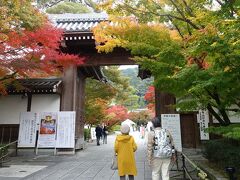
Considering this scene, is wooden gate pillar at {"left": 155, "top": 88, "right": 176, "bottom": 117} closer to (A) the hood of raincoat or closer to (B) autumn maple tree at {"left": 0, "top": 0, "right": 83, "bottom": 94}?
(B) autumn maple tree at {"left": 0, "top": 0, "right": 83, "bottom": 94}

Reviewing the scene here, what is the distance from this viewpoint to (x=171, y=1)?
7.95 metres

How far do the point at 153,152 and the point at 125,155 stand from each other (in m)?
0.66

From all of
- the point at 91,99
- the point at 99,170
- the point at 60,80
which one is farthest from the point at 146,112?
the point at 99,170

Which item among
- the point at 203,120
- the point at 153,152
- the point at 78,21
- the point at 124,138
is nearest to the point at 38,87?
the point at 78,21

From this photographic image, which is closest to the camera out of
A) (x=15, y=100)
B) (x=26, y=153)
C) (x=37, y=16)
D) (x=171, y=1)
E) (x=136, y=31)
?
(x=171, y=1)

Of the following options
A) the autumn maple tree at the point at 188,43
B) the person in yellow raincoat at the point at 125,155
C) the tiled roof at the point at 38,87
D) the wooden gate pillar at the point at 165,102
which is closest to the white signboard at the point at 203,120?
the wooden gate pillar at the point at 165,102

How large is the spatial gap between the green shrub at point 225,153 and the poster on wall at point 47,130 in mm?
8082

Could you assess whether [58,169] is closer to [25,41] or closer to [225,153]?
[25,41]

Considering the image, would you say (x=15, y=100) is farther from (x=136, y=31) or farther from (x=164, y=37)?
(x=164, y=37)

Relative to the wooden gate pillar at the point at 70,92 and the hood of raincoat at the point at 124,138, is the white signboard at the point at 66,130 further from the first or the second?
the hood of raincoat at the point at 124,138

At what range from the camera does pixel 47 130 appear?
14.2m

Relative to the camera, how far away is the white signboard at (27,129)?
1404 cm

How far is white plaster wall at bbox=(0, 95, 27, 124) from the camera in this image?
15.1 metres

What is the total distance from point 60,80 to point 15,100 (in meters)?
2.85
